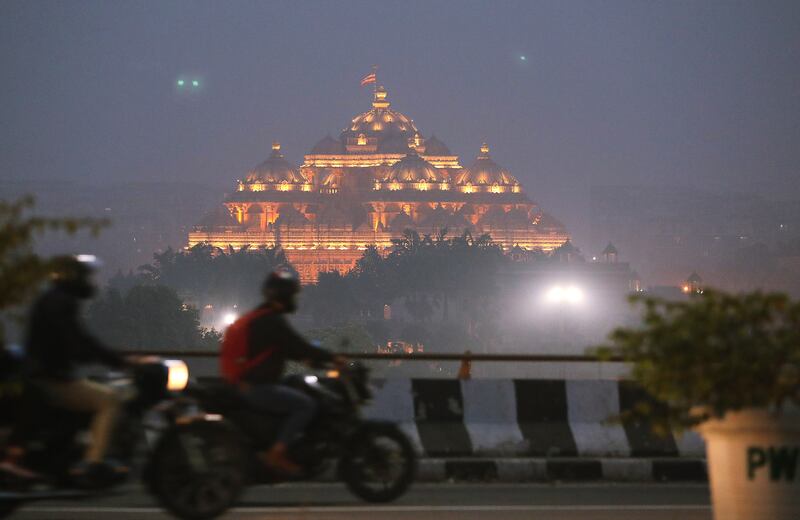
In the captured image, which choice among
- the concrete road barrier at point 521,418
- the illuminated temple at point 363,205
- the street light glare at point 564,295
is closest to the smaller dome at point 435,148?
the illuminated temple at point 363,205

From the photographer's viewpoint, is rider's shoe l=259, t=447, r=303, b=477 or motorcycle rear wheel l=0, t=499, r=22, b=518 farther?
rider's shoe l=259, t=447, r=303, b=477

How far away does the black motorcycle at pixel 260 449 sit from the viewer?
31.7ft

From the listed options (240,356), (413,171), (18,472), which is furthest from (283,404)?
(413,171)

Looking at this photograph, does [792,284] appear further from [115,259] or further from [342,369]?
[342,369]

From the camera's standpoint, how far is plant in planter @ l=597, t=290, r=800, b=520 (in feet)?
26.3

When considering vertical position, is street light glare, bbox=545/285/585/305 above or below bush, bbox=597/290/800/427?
above

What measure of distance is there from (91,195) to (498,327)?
71841 millimetres

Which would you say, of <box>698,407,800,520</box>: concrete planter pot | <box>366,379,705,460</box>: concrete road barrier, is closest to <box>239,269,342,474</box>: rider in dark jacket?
<box>698,407,800,520</box>: concrete planter pot

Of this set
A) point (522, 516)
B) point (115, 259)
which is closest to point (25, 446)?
point (522, 516)

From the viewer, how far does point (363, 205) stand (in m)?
169

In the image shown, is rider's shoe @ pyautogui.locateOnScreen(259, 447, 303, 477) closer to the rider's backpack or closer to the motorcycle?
the rider's backpack

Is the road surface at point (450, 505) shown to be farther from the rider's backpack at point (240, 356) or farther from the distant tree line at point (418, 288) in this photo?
the distant tree line at point (418, 288)

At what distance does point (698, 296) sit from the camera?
349 inches

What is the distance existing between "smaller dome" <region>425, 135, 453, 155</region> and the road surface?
173920 mm
